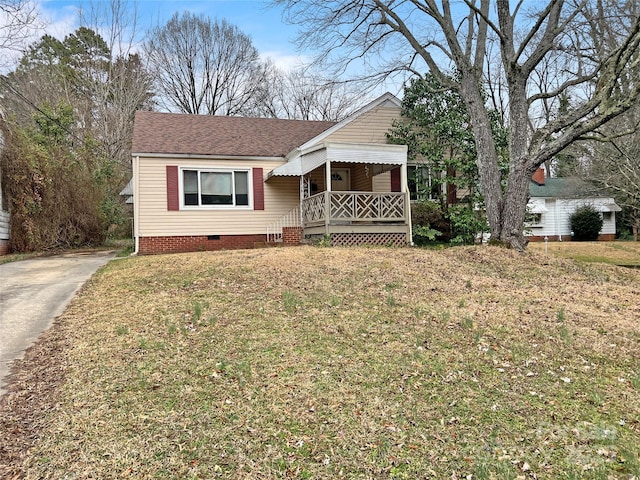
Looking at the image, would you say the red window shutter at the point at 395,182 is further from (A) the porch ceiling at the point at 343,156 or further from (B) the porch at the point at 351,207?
(A) the porch ceiling at the point at 343,156

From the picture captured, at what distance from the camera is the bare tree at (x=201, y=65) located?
30062 mm

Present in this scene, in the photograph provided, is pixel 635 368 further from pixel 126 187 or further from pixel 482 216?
pixel 126 187

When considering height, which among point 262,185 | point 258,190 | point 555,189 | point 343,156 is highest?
point 555,189

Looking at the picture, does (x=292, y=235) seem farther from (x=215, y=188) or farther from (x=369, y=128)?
(x=369, y=128)

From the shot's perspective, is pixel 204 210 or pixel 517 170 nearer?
pixel 517 170

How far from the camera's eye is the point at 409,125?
48.6 feet

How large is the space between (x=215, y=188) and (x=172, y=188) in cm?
134

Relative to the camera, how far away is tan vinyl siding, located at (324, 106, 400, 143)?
15.0 meters

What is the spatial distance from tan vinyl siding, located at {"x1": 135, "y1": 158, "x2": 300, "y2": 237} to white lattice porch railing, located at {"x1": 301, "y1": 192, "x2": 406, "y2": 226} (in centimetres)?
165

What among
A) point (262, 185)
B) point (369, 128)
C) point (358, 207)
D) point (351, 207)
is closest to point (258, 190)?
point (262, 185)

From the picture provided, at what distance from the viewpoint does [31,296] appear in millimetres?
6777

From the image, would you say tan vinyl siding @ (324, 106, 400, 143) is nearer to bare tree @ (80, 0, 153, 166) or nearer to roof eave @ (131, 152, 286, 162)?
roof eave @ (131, 152, 286, 162)

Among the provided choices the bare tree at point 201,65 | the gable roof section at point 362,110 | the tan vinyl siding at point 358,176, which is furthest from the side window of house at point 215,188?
the bare tree at point 201,65

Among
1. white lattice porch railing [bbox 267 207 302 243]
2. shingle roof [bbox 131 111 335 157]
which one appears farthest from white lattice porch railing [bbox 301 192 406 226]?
shingle roof [bbox 131 111 335 157]
